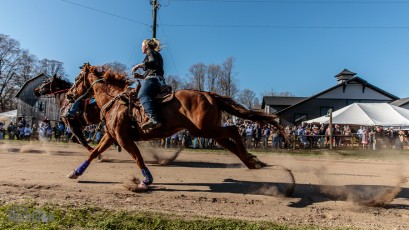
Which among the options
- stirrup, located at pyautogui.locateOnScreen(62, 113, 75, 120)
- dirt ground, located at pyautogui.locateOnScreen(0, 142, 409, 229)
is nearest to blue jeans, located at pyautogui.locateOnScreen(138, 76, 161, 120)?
dirt ground, located at pyautogui.locateOnScreen(0, 142, 409, 229)

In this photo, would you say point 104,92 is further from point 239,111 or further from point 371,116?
point 371,116

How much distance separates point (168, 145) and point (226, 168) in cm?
1133

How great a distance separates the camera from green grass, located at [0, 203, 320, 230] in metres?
4.36

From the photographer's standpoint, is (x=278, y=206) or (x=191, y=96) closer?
(x=278, y=206)

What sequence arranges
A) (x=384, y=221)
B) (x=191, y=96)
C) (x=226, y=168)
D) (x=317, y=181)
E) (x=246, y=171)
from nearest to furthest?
(x=384, y=221) < (x=191, y=96) < (x=317, y=181) < (x=246, y=171) < (x=226, y=168)

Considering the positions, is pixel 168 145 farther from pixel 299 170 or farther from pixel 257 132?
pixel 299 170

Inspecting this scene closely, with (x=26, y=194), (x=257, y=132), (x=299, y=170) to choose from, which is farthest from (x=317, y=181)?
(x=257, y=132)

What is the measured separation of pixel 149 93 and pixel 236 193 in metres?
2.56

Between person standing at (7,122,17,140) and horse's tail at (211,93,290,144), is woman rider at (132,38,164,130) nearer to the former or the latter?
horse's tail at (211,93,290,144)

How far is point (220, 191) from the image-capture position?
6.63 m

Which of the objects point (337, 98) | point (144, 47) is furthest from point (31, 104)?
point (144, 47)

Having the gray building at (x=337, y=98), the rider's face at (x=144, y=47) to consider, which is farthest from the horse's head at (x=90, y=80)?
the gray building at (x=337, y=98)

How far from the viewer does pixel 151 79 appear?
22.1 feet

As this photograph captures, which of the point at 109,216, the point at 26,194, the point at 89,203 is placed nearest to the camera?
the point at 109,216
